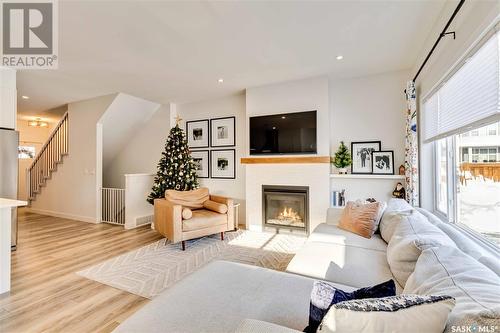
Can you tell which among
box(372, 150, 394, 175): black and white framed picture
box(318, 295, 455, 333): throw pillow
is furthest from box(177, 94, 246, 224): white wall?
box(318, 295, 455, 333): throw pillow

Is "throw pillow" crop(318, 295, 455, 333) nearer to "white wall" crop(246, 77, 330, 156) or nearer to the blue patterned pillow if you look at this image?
the blue patterned pillow

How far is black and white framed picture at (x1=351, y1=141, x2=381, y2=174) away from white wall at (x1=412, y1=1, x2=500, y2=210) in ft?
2.50

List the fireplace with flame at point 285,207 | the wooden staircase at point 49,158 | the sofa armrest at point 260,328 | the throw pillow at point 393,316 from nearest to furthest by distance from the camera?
the throw pillow at point 393,316
the sofa armrest at point 260,328
the fireplace with flame at point 285,207
the wooden staircase at point 49,158

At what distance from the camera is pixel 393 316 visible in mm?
660

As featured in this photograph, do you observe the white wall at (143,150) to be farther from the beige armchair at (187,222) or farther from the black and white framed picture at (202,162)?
the beige armchair at (187,222)

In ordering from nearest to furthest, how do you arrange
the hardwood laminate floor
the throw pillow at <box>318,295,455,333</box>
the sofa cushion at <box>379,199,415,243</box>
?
1. the throw pillow at <box>318,295,455,333</box>
2. the hardwood laminate floor
3. the sofa cushion at <box>379,199,415,243</box>

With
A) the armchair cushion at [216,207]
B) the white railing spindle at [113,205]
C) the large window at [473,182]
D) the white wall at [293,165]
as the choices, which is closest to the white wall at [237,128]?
the white wall at [293,165]

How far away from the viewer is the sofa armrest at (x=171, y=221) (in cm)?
319

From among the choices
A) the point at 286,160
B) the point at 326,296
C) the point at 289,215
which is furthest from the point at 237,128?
the point at 326,296

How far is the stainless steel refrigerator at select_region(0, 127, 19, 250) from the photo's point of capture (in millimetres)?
3203

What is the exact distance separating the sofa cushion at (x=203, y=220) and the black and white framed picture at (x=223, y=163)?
1185 mm

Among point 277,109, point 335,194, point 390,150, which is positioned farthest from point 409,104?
point 277,109

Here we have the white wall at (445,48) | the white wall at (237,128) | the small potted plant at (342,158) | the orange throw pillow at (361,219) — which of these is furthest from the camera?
the white wall at (237,128)

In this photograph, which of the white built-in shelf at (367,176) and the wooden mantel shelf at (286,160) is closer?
the white built-in shelf at (367,176)
